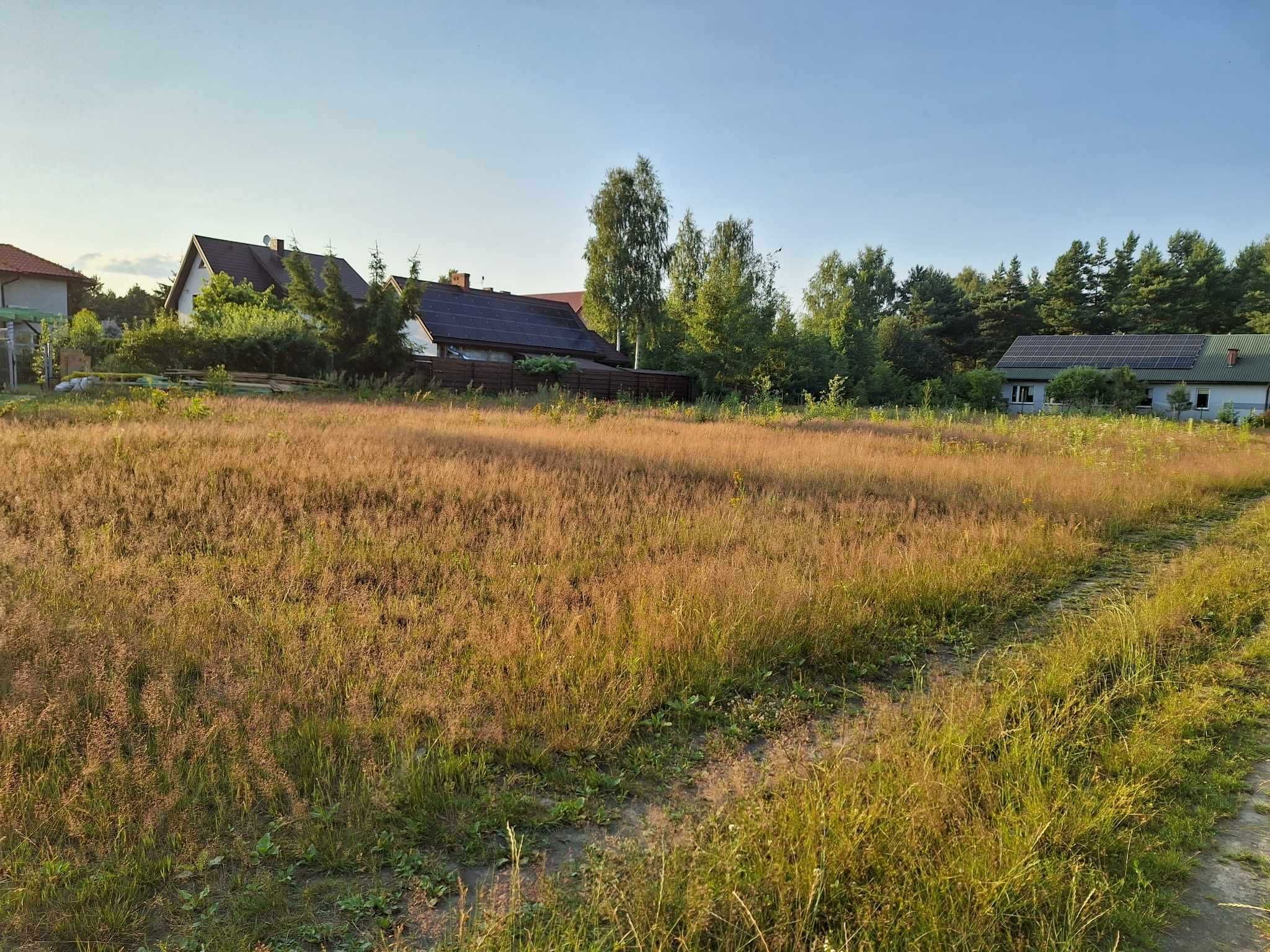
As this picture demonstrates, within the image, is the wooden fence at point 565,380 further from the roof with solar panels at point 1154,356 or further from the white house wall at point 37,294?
the roof with solar panels at point 1154,356

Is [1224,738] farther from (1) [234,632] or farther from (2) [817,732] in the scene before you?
(1) [234,632]

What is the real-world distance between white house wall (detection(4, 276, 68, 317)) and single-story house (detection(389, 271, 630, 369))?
62.2ft

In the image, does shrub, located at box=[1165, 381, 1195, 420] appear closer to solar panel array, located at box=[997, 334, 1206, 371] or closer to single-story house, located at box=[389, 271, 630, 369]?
solar panel array, located at box=[997, 334, 1206, 371]

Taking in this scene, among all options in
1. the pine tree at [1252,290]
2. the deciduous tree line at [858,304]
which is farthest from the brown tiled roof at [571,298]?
the pine tree at [1252,290]

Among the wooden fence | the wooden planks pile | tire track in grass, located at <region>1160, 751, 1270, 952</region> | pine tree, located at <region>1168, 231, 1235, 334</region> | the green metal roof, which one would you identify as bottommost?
tire track in grass, located at <region>1160, 751, 1270, 952</region>

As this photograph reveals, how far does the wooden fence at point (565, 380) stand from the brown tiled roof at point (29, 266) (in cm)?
2363

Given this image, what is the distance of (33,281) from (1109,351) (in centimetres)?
6721

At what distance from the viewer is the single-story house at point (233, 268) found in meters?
37.9

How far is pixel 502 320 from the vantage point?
3900 centimetres

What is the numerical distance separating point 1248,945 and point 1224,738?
5.72ft

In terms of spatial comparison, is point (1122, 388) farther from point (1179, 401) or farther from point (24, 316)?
point (24, 316)

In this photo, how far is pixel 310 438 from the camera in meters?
10.5

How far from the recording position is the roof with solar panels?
4562 centimetres

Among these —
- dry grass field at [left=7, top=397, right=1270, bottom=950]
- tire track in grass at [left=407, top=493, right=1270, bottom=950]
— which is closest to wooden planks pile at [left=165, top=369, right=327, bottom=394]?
dry grass field at [left=7, top=397, right=1270, bottom=950]
